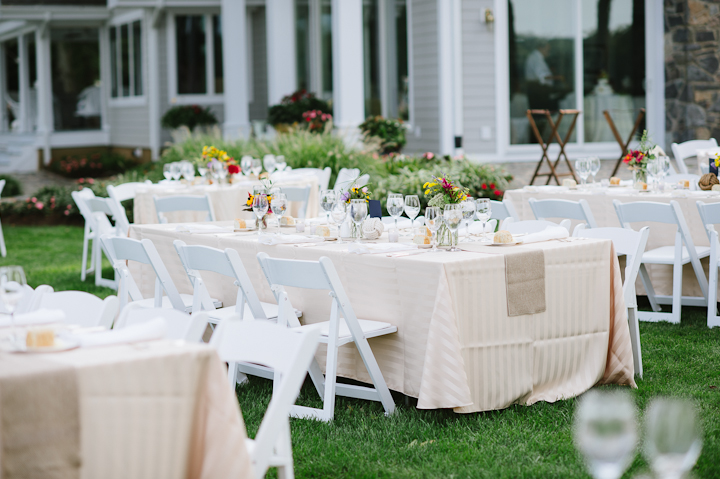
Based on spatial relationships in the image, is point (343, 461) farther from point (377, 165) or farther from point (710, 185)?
point (377, 165)

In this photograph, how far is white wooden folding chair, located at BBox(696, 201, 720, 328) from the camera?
597 centimetres

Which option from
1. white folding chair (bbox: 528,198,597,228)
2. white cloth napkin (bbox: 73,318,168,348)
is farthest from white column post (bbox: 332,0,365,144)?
white cloth napkin (bbox: 73,318,168,348)

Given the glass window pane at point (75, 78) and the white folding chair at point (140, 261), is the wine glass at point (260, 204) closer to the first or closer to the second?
the white folding chair at point (140, 261)

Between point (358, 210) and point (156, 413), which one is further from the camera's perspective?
point (358, 210)

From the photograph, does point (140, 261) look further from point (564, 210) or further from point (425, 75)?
point (425, 75)

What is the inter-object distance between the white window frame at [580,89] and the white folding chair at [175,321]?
36.7 feet

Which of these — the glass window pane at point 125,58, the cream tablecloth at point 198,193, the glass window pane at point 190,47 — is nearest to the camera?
the cream tablecloth at point 198,193

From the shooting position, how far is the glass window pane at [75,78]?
2089 cm

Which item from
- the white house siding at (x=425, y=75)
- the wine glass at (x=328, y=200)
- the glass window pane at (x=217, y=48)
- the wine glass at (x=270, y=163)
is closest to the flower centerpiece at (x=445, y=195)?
the wine glass at (x=328, y=200)

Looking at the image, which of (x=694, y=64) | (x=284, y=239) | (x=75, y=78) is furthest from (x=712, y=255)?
(x=75, y=78)

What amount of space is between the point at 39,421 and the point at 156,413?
322mm

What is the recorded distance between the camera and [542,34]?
13797 mm

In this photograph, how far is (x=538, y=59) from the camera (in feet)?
45.4

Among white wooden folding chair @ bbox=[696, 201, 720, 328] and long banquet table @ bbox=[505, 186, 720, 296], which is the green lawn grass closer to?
white wooden folding chair @ bbox=[696, 201, 720, 328]
